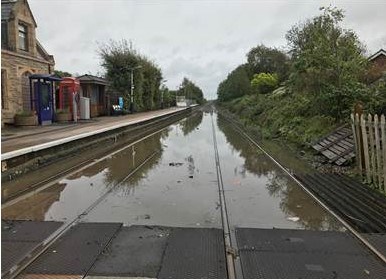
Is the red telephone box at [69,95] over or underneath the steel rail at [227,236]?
over

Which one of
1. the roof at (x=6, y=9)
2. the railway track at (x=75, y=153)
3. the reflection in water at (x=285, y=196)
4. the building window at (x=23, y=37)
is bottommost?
the reflection in water at (x=285, y=196)

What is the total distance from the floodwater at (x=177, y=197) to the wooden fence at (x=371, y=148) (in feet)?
5.48

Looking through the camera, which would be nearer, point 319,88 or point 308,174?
point 308,174

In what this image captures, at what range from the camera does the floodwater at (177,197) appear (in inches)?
298

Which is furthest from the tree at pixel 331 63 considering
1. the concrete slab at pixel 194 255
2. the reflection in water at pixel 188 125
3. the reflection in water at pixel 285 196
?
the concrete slab at pixel 194 255

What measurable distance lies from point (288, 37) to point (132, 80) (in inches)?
664

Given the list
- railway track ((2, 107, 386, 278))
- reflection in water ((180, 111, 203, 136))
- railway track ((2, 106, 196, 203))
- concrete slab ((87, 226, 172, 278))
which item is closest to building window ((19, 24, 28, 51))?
railway track ((2, 106, 196, 203))

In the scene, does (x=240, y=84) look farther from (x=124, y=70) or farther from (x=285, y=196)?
(x=285, y=196)

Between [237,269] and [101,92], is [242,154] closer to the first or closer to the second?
[237,269]

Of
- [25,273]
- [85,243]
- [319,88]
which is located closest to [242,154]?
[319,88]

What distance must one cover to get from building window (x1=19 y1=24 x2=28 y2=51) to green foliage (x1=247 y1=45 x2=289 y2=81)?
48.6 metres

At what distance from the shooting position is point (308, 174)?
12266 mm

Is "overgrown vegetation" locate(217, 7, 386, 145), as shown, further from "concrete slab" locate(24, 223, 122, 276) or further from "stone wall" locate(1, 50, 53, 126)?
"stone wall" locate(1, 50, 53, 126)

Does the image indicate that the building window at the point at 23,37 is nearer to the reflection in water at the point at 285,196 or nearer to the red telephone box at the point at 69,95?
the red telephone box at the point at 69,95
